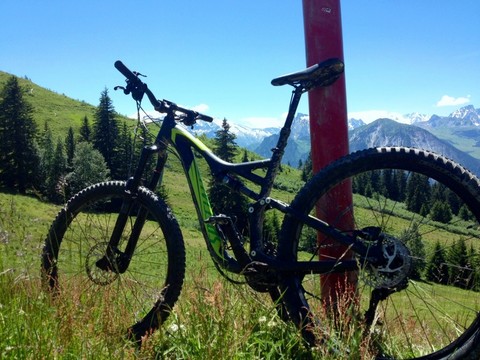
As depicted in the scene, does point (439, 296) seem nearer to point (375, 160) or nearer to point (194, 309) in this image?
point (375, 160)

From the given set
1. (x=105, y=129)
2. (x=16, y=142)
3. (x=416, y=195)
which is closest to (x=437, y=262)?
(x=416, y=195)

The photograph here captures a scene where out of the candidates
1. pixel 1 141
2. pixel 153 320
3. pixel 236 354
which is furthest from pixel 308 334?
pixel 1 141

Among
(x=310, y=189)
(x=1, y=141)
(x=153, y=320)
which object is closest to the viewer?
(x=310, y=189)

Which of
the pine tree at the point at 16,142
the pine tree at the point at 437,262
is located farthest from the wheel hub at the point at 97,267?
the pine tree at the point at 16,142

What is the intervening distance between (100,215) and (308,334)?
83.8 inches

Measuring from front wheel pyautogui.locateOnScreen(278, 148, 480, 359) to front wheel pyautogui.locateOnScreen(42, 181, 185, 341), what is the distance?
930 mm

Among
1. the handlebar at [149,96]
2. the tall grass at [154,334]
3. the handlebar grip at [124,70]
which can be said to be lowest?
the tall grass at [154,334]

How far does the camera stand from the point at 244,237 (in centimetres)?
327

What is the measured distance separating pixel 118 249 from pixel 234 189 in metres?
1.19

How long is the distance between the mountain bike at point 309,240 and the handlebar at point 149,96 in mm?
12

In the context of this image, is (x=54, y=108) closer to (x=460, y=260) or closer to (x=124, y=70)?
(x=124, y=70)

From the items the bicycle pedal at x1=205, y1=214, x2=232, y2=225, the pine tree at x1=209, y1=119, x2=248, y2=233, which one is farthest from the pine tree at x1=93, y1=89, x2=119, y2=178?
the bicycle pedal at x1=205, y1=214, x2=232, y2=225

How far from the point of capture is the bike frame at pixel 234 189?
2885 mm

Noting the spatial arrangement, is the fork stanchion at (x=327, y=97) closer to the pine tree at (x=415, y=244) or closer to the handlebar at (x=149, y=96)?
the pine tree at (x=415, y=244)
